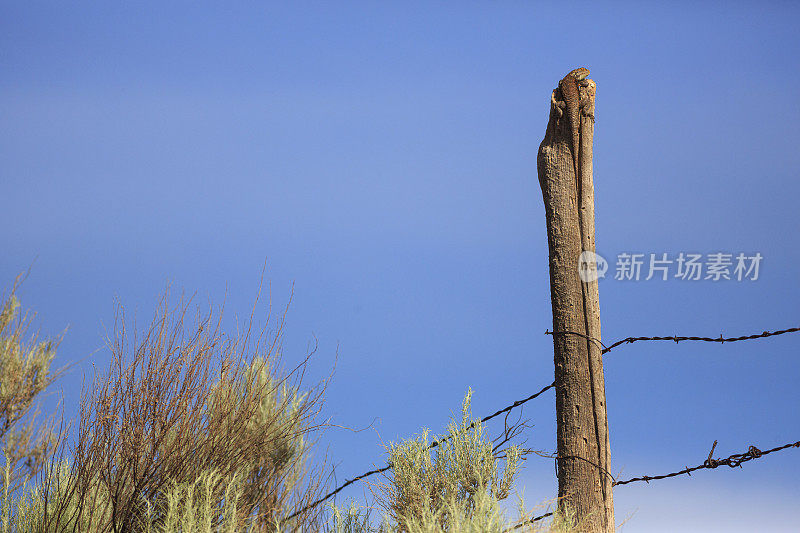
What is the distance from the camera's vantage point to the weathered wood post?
4066 millimetres

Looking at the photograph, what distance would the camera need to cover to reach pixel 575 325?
4207 millimetres

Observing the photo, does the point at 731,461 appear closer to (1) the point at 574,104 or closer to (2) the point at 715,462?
(2) the point at 715,462

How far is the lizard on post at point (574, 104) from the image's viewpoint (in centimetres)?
438

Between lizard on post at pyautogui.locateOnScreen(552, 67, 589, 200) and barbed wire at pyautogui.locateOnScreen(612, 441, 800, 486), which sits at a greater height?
lizard on post at pyautogui.locateOnScreen(552, 67, 589, 200)

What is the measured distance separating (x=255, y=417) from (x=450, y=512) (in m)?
1.89

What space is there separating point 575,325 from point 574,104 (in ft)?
4.53

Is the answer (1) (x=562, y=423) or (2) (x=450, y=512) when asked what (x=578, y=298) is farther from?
(2) (x=450, y=512)

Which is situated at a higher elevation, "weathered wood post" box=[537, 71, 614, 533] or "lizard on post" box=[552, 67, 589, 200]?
"lizard on post" box=[552, 67, 589, 200]

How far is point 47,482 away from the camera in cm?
472

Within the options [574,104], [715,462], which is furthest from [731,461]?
[574,104]

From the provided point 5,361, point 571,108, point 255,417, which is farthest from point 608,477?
point 5,361

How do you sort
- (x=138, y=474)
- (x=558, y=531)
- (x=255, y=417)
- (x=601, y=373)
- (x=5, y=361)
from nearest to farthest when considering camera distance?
(x=558, y=531)
(x=601, y=373)
(x=138, y=474)
(x=255, y=417)
(x=5, y=361)

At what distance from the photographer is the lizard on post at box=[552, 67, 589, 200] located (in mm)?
4375

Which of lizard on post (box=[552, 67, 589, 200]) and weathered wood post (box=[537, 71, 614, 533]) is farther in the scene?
lizard on post (box=[552, 67, 589, 200])
